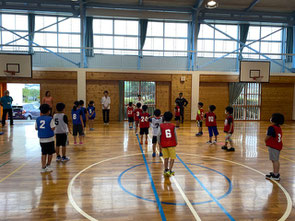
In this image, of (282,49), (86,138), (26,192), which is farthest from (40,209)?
(282,49)

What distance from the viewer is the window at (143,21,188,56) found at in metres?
15.8

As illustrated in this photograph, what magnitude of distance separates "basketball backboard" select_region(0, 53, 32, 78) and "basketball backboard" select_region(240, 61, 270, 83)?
1144 cm

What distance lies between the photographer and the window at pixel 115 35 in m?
15.3

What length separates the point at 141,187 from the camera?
→ 3998 mm

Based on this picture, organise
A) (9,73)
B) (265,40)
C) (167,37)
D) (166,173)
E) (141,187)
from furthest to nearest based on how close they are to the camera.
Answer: (265,40), (167,37), (9,73), (166,173), (141,187)

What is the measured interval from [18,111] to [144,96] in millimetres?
8257

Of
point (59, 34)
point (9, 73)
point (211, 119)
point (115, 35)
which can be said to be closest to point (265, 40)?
point (115, 35)

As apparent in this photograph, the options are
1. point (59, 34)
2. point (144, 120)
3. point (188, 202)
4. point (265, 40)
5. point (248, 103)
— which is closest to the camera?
point (188, 202)

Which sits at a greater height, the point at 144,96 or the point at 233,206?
the point at 144,96

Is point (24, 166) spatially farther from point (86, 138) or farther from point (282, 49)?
point (282, 49)

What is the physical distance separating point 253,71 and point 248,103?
2.56 metres

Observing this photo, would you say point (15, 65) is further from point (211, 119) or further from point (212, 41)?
point (212, 41)

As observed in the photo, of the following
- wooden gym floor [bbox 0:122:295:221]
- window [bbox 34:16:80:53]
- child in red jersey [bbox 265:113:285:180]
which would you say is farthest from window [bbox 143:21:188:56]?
child in red jersey [bbox 265:113:285:180]

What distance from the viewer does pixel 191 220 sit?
297cm
